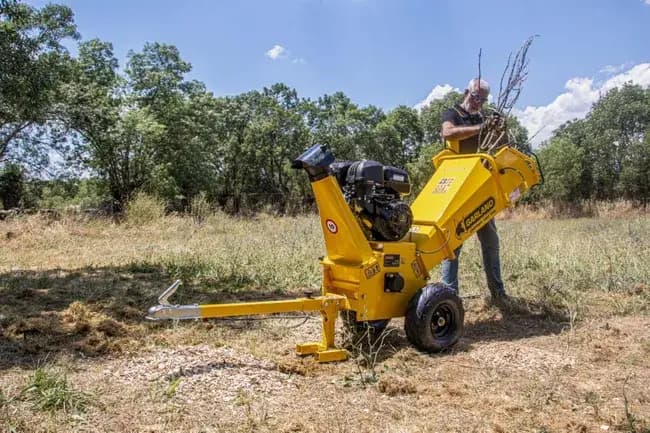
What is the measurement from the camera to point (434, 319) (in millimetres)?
4348

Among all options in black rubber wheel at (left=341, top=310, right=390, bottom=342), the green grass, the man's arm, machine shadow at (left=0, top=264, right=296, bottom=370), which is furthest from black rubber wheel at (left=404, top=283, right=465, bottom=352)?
the green grass

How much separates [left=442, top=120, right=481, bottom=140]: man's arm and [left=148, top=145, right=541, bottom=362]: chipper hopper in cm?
55

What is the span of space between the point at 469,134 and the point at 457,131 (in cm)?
12

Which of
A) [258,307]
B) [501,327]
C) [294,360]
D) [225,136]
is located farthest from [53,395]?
[225,136]

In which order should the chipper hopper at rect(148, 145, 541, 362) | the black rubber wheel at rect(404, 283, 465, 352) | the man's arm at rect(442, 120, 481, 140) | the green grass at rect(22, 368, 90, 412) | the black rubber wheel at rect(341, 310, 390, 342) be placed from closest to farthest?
1. the green grass at rect(22, 368, 90, 412)
2. the chipper hopper at rect(148, 145, 541, 362)
3. the black rubber wheel at rect(404, 283, 465, 352)
4. the black rubber wheel at rect(341, 310, 390, 342)
5. the man's arm at rect(442, 120, 481, 140)

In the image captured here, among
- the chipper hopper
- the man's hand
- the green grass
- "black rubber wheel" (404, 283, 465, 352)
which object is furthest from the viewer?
the man's hand

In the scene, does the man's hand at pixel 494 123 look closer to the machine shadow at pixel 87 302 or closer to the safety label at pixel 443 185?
the safety label at pixel 443 185

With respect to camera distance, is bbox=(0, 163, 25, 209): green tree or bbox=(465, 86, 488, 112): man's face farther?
bbox=(0, 163, 25, 209): green tree

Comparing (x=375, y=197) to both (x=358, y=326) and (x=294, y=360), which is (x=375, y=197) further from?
(x=294, y=360)

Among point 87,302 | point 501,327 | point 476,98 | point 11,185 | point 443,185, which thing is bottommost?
point 501,327

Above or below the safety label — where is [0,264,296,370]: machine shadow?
below

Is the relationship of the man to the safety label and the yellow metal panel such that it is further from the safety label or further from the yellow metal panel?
the yellow metal panel


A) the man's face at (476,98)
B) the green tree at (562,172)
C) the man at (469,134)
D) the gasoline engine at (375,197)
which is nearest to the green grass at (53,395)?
the gasoline engine at (375,197)

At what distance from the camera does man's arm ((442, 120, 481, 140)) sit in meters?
5.15
